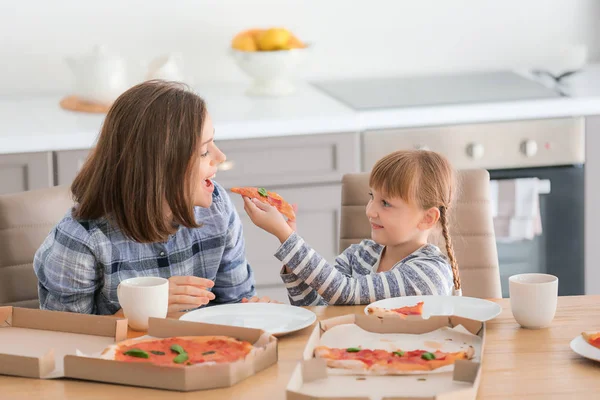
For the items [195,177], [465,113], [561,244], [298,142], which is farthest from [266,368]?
[561,244]

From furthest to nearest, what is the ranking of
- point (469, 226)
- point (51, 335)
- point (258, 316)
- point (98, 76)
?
point (98, 76) → point (469, 226) → point (258, 316) → point (51, 335)

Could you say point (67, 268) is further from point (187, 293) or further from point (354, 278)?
point (354, 278)

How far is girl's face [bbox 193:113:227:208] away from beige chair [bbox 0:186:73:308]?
39 cm

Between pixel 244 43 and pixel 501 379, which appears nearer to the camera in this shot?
pixel 501 379

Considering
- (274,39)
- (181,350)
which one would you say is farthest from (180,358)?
(274,39)

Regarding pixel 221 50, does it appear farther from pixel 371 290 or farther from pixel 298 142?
pixel 371 290

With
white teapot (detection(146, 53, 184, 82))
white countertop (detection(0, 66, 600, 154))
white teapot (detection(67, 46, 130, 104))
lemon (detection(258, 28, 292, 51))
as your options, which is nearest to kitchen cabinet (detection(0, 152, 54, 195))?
white countertop (detection(0, 66, 600, 154))

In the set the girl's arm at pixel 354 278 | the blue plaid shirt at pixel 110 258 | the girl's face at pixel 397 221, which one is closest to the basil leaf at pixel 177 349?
the girl's arm at pixel 354 278

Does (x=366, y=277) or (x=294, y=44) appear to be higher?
(x=294, y=44)

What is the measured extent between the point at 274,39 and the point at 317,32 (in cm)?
40

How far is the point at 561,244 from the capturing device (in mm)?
3375

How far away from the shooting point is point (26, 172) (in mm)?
2975

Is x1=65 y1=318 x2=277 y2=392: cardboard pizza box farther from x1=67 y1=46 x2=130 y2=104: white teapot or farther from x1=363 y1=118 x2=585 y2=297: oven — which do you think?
x1=67 y1=46 x2=130 y2=104: white teapot

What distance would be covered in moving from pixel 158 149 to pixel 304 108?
132 cm
